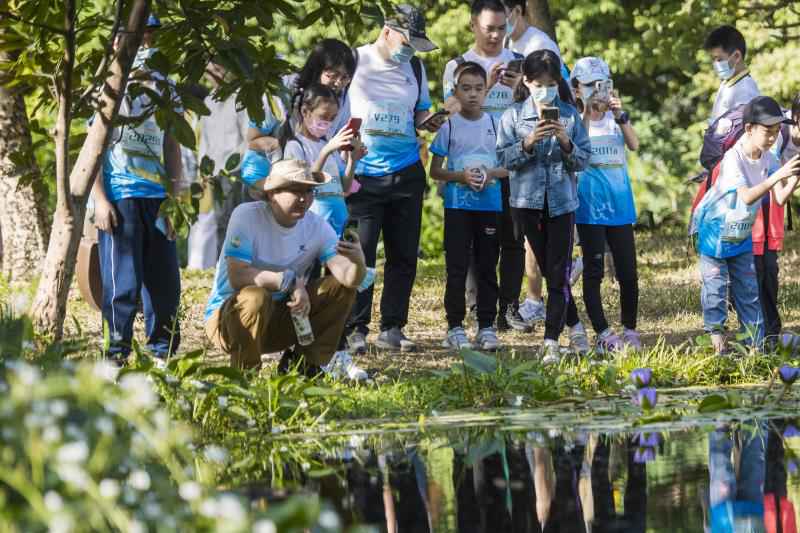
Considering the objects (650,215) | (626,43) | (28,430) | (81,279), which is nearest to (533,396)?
(81,279)

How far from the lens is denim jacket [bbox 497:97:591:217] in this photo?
8.91 meters

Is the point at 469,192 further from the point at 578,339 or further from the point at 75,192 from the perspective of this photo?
the point at 75,192

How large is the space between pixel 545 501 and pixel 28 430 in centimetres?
173

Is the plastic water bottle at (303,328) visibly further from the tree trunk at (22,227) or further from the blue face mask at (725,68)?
the tree trunk at (22,227)

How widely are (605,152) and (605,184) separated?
0.28 meters

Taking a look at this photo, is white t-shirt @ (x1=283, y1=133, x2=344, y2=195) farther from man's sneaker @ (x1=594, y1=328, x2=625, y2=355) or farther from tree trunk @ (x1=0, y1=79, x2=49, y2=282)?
tree trunk @ (x1=0, y1=79, x2=49, y2=282)

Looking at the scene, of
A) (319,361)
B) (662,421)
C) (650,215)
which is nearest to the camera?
(662,421)

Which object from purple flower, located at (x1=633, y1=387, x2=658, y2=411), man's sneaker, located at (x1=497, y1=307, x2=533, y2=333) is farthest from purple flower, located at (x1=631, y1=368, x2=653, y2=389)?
man's sneaker, located at (x1=497, y1=307, x2=533, y2=333)

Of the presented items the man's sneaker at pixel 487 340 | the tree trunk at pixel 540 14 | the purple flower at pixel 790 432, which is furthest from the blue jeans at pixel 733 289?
the tree trunk at pixel 540 14

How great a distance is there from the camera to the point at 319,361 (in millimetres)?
7629

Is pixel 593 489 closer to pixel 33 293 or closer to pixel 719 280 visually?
pixel 33 293

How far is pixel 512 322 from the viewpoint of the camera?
11.0m

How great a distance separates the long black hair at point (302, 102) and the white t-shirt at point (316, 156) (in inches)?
1.6

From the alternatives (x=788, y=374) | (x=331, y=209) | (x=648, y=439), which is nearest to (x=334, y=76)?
(x=331, y=209)
